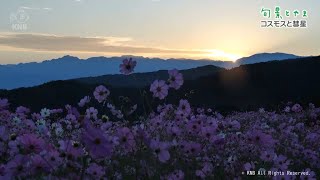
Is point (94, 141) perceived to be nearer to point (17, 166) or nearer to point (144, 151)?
point (17, 166)

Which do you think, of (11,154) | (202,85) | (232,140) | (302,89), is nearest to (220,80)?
(202,85)

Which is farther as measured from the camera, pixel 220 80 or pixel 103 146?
pixel 220 80

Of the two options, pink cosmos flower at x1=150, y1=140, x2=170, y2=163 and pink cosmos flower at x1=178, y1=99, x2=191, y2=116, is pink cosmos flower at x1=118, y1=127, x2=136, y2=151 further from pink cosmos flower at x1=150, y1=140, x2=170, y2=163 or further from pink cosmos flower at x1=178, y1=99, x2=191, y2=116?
pink cosmos flower at x1=178, y1=99, x2=191, y2=116

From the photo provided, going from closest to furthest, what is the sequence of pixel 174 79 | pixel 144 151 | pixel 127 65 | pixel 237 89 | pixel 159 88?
pixel 144 151, pixel 127 65, pixel 174 79, pixel 159 88, pixel 237 89

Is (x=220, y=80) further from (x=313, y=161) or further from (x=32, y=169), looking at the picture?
(x=32, y=169)

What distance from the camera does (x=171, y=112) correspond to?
709 centimetres

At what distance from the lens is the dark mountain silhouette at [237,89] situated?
36469 mm

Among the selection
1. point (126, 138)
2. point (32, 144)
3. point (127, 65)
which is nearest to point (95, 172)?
point (126, 138)

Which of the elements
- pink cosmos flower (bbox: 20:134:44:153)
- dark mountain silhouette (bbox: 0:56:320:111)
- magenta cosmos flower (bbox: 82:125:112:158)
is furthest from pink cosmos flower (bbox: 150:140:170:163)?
dark mountain silhouette (bbox: 0:56:320:111)

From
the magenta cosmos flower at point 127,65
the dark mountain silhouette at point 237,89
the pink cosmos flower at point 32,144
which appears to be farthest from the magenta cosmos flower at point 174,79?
the dark mountain silhouette at point 237,89

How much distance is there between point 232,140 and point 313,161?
4.17ft

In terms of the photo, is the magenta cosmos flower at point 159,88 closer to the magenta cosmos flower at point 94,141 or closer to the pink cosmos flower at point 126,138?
the pink cosmos flower at point 126,138

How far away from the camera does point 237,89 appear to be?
39.7 meters

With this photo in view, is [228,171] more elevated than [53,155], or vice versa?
[53,155]
